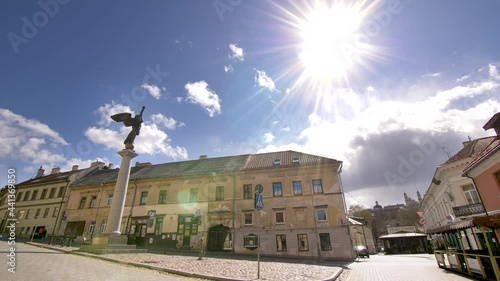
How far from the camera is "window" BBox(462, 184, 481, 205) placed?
18.4 metres

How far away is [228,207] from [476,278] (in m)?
19.6

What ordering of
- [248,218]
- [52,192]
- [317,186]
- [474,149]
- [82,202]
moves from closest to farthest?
[474,149] < [317,186] < [248,218] < [82,202] < [52,192]

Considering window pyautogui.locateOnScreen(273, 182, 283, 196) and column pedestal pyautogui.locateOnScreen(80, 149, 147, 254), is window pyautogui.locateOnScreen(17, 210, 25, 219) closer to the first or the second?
column pedestal pyautogui.locateOnScreen(80, 149, 147, 254)

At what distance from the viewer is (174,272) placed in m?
9.33

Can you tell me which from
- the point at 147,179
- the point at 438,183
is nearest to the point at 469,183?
the point at 438,183

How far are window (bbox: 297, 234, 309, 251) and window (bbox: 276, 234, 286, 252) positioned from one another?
1.46m

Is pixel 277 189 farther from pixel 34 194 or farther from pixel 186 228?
pixel 34 194

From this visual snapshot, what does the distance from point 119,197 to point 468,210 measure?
27.2 metres

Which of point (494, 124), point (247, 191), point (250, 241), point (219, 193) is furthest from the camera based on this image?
point (219, 193)

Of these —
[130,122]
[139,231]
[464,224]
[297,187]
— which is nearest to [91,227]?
[139,231]

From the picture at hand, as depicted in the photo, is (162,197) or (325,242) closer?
(325,242)

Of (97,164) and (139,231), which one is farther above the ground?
(97,164)

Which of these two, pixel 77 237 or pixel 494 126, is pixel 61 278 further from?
pixel 77 237

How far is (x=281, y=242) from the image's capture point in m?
23.1
